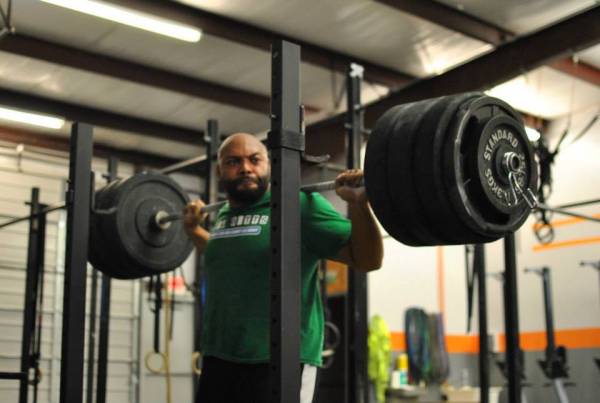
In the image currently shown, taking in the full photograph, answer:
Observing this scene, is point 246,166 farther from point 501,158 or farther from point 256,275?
point 501,158

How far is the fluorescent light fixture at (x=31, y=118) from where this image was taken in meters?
7.49

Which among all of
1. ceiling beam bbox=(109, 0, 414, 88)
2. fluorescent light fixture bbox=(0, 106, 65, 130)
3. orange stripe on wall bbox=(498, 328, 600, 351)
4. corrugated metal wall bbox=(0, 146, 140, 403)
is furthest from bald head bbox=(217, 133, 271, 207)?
orange stripe on wall bbox=(498, 328, 600, 351)

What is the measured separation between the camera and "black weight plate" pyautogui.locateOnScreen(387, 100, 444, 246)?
81.0 inches

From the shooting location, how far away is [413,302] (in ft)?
30.1

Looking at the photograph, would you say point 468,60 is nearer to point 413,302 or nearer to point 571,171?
point 571,171

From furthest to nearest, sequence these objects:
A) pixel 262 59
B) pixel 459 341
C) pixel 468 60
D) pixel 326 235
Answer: pixel 459 341 < pixel 262 59 < pixel 468 60 < pixel 326 235

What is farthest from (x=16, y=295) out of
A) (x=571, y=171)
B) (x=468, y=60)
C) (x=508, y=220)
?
(x=508, y=220)

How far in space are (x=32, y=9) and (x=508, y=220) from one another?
5.14m

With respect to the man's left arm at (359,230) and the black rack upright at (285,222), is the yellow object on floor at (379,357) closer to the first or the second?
the man's left arm at (359,230)

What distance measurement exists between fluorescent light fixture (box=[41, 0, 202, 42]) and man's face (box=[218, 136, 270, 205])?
3441 millimetres

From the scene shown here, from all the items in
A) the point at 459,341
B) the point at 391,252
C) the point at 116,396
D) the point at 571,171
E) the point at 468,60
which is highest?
the point at 468,60

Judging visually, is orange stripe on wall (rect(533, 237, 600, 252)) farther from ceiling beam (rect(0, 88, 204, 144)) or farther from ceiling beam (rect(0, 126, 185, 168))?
ceiling beam (rect(0, 126, 185, 168))

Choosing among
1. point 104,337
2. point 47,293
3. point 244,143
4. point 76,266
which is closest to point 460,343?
point 47,293

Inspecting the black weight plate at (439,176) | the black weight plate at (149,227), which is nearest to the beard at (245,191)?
the black weight plate at (439,176)
